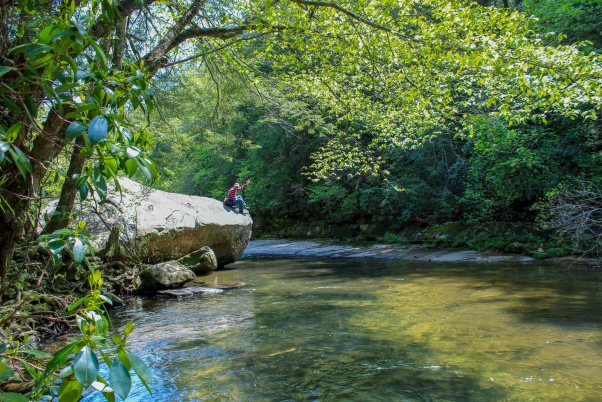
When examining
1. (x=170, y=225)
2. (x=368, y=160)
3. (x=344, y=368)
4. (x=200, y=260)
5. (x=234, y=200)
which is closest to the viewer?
(x=344, y=368)

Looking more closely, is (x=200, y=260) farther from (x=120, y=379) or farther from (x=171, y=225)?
(x=120, y=379)

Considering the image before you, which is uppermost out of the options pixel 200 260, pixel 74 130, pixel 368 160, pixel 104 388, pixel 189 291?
pixel 368 160

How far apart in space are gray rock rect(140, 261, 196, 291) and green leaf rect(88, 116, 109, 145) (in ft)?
32.9

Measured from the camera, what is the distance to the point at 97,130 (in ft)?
4.05

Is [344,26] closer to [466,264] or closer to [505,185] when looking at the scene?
[466,264]

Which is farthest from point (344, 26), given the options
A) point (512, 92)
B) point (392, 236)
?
point (392, 236)

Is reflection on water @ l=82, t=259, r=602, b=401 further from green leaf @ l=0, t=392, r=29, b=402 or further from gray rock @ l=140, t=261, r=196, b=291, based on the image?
green leaf @ l=0, t=392, r=29, b=402

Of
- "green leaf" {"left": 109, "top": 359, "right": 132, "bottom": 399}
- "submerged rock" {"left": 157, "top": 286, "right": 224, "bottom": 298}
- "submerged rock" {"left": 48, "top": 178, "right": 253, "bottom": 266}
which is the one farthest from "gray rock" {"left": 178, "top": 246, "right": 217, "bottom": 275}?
"green leaf" {"left": 109, "top": 359, "right": 132, "bottom": 399}

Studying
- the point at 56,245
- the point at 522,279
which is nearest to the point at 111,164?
the point at 56,245

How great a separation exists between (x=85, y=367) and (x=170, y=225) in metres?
11.5

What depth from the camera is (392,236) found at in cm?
1995

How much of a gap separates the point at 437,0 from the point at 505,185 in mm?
11397

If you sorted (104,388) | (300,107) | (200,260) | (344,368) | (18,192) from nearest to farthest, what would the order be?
1. (104,388)
2. (18,192)
3. (344,368)
4. (200,260)
5. (300,107)

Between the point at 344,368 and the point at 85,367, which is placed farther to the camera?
the point at 344,368
